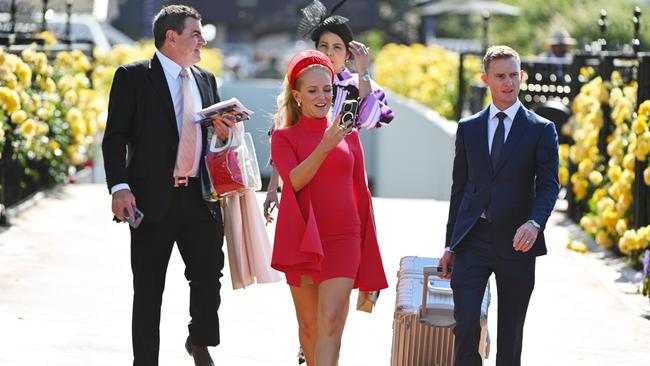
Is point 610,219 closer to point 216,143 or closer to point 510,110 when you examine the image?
point 216,143

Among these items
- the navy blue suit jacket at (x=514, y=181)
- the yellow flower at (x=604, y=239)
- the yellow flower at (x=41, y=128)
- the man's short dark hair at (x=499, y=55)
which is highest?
the man's short dark hair at (x=499, y=55)

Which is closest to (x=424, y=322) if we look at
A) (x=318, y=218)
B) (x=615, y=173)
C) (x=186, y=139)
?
(x=318, y=218)

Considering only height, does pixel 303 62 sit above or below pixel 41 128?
above

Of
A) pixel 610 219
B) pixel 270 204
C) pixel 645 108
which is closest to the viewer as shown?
pixel 270 204

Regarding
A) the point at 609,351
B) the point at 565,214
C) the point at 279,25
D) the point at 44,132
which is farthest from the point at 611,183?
the point at 279,25

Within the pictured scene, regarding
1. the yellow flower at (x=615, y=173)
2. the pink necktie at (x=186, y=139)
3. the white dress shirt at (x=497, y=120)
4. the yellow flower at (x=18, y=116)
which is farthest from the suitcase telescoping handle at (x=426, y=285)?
the yellow flower at (x=18, y=116)

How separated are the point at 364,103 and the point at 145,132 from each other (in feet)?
3.39

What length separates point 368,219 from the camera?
627 centimetres

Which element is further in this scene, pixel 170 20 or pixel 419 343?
pixel 170 20

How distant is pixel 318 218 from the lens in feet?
19.9

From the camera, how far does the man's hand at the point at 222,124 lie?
6.51 meters

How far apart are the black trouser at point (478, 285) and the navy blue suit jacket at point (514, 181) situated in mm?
46

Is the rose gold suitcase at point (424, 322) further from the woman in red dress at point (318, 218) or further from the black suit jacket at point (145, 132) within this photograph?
the black suit jacket at point (145, 132)

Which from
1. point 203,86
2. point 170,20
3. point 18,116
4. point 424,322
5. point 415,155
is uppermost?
point 170,20
